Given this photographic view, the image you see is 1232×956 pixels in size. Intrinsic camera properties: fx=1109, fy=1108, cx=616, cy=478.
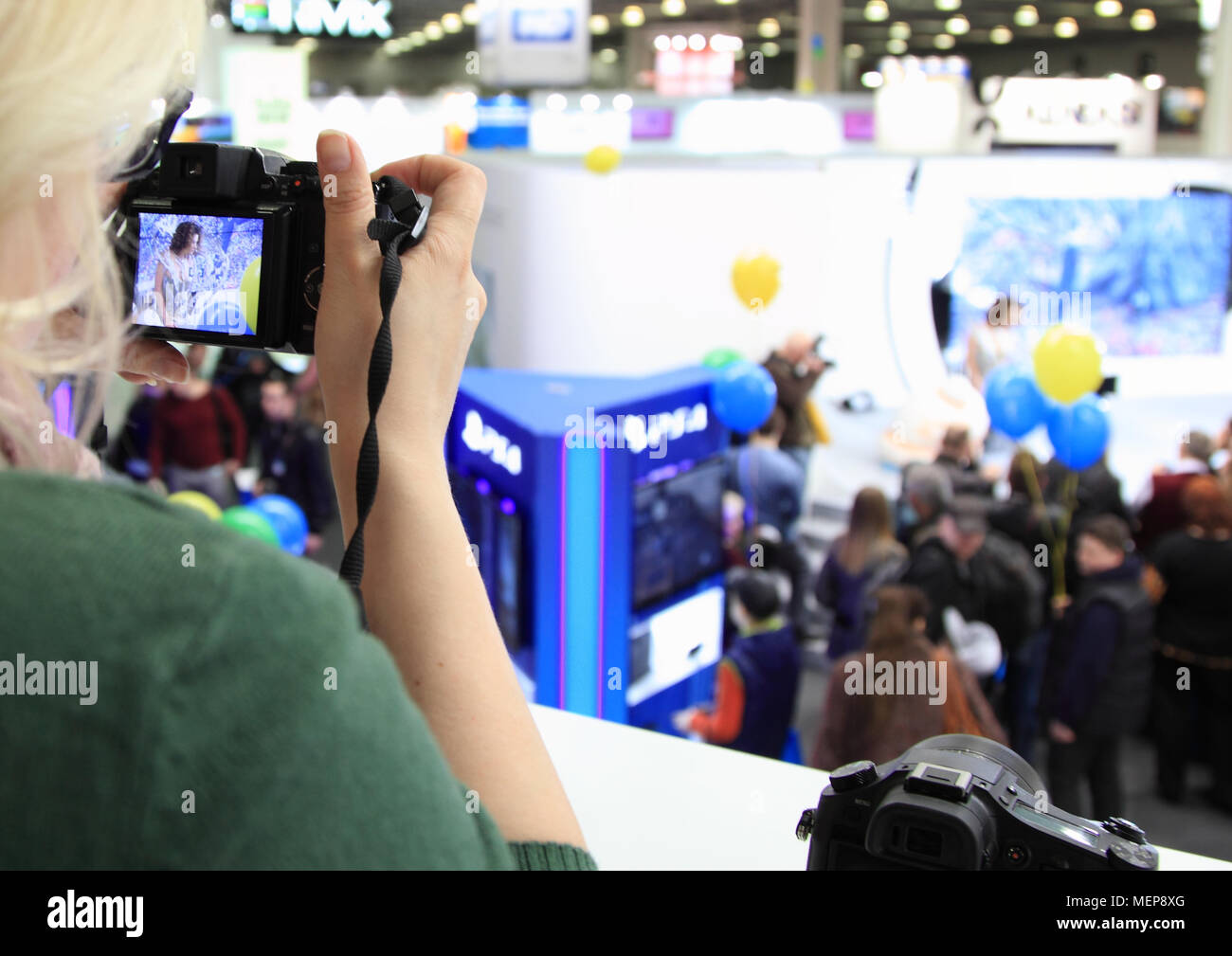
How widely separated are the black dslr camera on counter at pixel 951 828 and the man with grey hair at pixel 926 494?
11.4 feet

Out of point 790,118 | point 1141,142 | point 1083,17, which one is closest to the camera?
point 1141,142

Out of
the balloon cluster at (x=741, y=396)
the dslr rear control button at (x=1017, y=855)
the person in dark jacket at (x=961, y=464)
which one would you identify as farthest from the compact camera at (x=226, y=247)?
the person in dark jacket at (x=961, y=464)

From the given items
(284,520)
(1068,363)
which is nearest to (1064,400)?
(1068,363)

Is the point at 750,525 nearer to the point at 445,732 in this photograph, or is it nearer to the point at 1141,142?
the point at 445,732

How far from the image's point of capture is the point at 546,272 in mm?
7055

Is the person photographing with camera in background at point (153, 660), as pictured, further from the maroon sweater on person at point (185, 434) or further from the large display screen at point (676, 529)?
the maroon sweater on person at point (185, 434)

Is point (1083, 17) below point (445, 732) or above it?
above

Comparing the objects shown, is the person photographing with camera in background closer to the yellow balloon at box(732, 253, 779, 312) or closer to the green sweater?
the green sweater

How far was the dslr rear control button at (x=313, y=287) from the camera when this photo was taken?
2.88 ft

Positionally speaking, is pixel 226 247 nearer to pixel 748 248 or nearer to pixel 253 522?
pixel 253 522

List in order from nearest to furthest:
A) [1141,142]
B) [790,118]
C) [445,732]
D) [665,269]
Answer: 1. [445,732]
2. [665,269]
3. [1141,142]
4. [790,118]

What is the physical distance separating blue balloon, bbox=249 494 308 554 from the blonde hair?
3.84 metres
